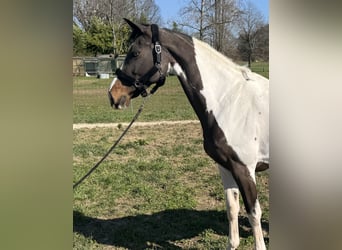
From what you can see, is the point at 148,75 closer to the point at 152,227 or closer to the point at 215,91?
the point at 215,91

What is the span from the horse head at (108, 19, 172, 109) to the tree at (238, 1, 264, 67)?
47cm

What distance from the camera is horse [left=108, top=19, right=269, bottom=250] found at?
2162 millimetres

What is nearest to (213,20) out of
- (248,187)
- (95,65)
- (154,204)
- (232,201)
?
(95,65)

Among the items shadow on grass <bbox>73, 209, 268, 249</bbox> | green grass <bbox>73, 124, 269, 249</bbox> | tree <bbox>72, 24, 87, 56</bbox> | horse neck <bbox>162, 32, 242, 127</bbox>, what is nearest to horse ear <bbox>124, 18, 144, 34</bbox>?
horse neck <bbox>162, 32, 242, 127</bbox>

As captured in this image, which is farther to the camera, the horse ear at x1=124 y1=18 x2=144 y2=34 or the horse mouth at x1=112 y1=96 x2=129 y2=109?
the horse mouth at x1=112 y1=96 x2=129 y2=109

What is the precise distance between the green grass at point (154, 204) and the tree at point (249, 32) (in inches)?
38.2

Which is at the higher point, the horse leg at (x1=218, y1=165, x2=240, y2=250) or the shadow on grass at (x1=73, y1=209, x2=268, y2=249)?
the horse leg at (x1=218, y1=165, x2=240, y2=250)

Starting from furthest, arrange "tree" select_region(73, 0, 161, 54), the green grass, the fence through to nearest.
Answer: the green grass → the fence → "tree" select_region(73, 0, 161, 54)

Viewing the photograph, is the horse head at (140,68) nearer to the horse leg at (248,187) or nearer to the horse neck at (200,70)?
the horse neck at (200,70)

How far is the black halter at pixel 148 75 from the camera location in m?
2.14

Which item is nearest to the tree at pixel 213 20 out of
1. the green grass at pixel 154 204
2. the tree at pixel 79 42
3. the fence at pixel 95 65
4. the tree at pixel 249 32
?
the tree at pixel 249 32

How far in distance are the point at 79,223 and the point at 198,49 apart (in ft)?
6.06

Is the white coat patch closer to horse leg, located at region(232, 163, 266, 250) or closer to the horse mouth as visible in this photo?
horse leg, located at region(232, 163, 266, 250)
